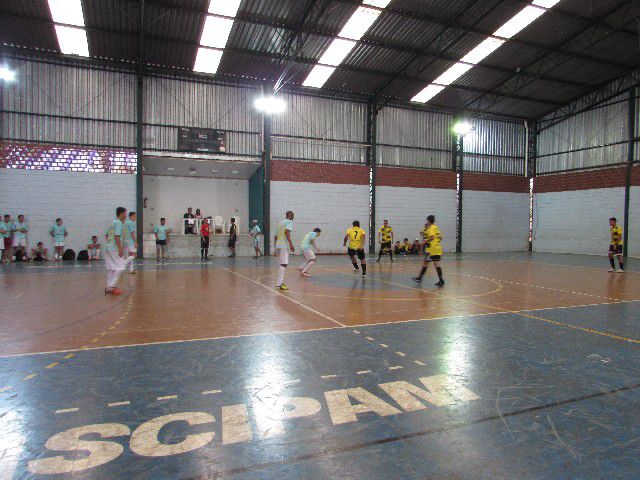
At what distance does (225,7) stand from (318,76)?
7355 millimetres

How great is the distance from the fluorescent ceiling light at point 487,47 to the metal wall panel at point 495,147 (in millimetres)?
5443

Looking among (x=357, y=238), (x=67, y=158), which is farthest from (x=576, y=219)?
(x=67, y=158)

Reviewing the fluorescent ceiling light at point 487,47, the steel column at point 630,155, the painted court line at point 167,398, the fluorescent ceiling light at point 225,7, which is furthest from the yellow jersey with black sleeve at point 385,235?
the painted court line at point 167,398

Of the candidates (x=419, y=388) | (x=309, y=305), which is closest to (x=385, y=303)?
(x=309, y=305)

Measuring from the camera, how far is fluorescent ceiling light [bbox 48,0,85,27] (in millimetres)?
17500

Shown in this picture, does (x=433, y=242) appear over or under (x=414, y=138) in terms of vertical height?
under

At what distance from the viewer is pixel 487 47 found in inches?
879

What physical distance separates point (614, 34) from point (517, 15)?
6.19 m

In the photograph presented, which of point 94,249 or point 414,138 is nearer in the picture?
point 94,249

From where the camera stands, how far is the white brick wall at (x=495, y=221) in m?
31.0

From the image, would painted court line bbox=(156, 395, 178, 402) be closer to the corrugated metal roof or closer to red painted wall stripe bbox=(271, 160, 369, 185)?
the corrugated metal roof

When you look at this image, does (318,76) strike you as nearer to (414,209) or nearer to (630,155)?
(414,209)

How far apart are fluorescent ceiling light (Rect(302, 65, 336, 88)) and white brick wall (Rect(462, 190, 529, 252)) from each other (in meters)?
13.2

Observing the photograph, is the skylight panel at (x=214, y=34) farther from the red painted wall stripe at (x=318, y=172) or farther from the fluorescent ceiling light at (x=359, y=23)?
the red painted wall stripe at (x=318, y=172)
